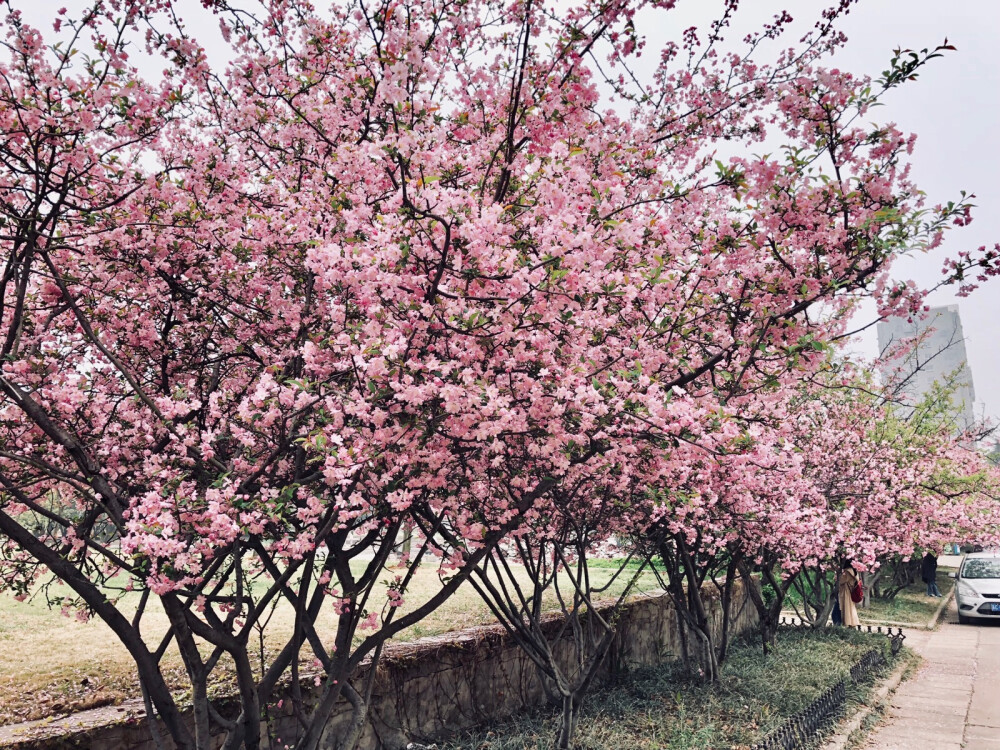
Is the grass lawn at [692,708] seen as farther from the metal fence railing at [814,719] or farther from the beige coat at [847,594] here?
the beige coat at [847,594]

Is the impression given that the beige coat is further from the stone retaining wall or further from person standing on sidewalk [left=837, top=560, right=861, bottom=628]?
the stone retaining wall

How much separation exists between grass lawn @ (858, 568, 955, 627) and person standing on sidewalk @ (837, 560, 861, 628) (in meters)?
2.26

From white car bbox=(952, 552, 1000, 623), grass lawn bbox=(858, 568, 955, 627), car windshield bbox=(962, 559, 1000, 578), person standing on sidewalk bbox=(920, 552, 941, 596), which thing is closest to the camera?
white car bbox=(952, 552, 1000, 623)

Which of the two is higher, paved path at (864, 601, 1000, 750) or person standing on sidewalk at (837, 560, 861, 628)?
person standing on sidewalk at (837, 560, 861, 628)

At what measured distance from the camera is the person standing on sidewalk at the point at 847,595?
44.3ft

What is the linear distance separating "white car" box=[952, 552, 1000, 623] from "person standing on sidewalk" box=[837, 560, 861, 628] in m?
4.21

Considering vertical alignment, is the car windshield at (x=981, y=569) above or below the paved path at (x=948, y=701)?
above

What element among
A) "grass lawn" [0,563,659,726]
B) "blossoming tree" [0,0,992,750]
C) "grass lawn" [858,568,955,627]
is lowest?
"grass lawn" [858,568,955,627]

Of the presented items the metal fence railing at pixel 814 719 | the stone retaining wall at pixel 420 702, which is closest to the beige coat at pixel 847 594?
the metal fence railing at pixel 814 719

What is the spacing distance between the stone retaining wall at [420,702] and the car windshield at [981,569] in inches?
508

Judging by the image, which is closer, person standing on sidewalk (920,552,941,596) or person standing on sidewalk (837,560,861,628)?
person standing on sidewalk (837,560,861,628)

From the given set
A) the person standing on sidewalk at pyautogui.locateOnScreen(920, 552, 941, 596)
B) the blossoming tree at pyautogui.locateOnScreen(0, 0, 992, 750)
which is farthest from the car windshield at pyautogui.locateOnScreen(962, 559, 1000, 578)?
the blossoming tree at pyautogui.locateOnScreen(0, 0, 992, 750)

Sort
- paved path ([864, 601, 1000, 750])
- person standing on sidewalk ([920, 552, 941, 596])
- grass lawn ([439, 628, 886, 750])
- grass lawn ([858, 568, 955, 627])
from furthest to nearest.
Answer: person standing on sidewalk ([920, 552, 941, 596]) < grass lawn ([858, 568, 955, 627]) < paved path ([864, 601, 1000, 750]) < grass lawn ([439, 628, 886, 750])

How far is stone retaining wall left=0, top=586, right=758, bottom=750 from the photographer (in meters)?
4.05
